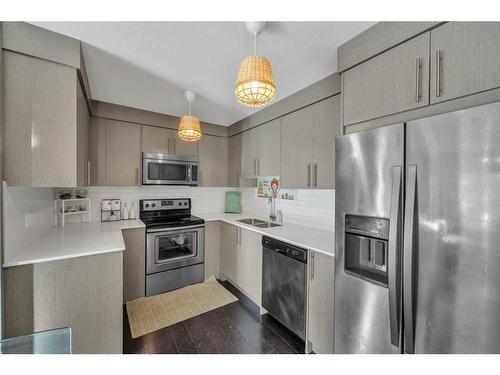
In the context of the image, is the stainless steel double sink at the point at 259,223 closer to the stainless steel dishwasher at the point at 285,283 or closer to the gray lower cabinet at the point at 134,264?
the stainless steel dishwasher at the point at 285,283

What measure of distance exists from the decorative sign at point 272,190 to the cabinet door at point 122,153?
1.64 metres

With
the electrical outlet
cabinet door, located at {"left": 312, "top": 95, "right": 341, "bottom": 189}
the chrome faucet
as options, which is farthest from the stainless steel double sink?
the electrical outlet

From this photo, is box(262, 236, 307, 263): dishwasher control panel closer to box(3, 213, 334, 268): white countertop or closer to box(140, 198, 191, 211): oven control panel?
box(3, 213, 334, 268): white countertop

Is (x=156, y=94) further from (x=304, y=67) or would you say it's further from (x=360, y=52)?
(x=360, y=52)

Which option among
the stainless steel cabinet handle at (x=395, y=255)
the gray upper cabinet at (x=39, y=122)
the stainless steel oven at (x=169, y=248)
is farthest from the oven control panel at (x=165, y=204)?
the stainless steel cabinet handle at (x=395, y=255)

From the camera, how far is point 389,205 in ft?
3.37

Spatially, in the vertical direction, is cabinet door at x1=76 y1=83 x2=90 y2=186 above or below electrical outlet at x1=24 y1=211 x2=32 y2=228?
above

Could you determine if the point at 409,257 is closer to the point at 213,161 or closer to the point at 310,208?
the point at 310,208

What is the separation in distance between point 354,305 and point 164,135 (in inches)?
108

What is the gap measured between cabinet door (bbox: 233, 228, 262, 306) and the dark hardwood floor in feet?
0.77

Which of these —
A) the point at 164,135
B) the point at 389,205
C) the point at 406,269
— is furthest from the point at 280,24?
the point at 164,135

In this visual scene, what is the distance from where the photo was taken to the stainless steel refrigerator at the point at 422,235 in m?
0.78

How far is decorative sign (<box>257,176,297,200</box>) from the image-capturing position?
263cm
